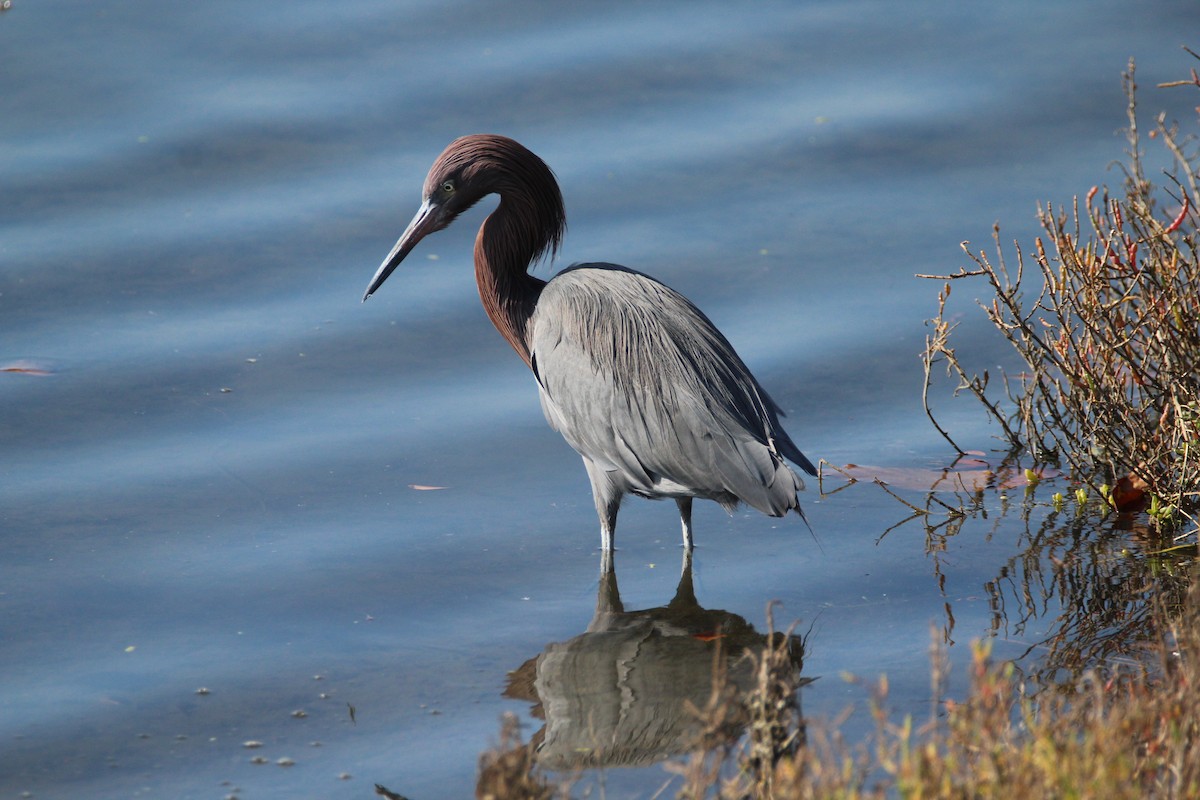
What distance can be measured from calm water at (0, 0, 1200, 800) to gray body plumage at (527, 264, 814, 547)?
40 cm

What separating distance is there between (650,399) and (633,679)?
3.94 feet

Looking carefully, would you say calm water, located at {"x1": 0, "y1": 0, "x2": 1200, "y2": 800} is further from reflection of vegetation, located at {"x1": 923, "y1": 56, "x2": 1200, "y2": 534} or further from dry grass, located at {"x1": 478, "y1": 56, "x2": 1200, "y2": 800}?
reflection of vegetation, located at {"x1": 923, "y1": 56, "x2": 1200, "y2": 534}

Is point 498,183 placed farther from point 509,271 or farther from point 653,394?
point 653,394

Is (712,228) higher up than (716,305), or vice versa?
(712,228)

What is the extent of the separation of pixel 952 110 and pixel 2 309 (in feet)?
19.6

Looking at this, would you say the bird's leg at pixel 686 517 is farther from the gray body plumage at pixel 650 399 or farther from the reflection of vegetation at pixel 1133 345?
the reflection of vegetation at pixel 1133 345

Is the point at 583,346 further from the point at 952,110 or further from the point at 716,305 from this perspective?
the point at 952,110

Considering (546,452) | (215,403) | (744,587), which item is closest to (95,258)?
(215,403)

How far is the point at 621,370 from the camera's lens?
5766 mm

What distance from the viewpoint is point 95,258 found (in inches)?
321

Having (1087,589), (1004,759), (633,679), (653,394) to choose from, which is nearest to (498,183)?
(653,394)

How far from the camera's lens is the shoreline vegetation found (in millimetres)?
3203

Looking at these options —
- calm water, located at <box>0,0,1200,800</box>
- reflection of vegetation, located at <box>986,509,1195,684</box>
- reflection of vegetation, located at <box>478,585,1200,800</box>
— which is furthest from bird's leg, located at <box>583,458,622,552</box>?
reflection of vegetation, located at <box>478,585,1200,800</box>

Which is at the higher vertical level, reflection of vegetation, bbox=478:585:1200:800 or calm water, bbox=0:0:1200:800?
calm water, bbox=0:0:1200:800
